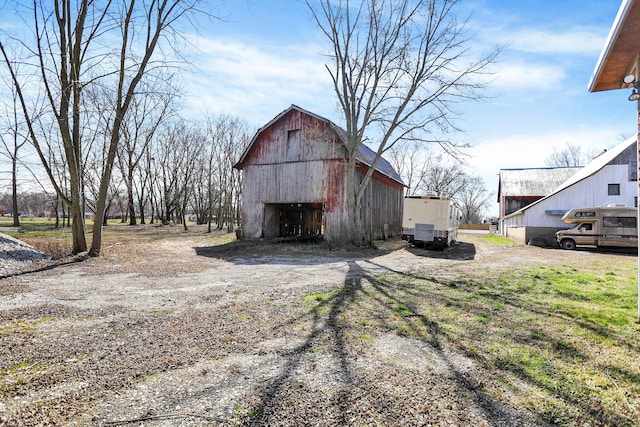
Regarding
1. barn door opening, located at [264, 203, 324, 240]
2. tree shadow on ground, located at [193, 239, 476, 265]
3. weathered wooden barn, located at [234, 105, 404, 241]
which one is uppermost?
weathered wooden barn, located at [234, 105, 404, 241]

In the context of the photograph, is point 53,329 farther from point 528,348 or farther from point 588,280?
point 588,280

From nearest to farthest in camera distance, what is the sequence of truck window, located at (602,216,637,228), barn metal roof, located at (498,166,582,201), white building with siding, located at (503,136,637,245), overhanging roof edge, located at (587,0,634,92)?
overhanging roof edge, located at (587,0,634,92) → truck window, located at (602,216,637,228) → white building with siding, located at (503,136,637,245) → barn metal roof, located at (498,166,582,201)

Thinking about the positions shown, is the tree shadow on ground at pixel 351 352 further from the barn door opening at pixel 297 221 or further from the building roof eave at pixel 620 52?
the barn door opening at pixel 297 221

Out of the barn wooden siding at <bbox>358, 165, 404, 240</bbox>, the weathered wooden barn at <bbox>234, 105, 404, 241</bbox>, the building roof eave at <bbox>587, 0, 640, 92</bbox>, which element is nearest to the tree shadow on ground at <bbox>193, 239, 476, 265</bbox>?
the weathered wooden barn at <bbox>234, 105, 404, 241</bbox>

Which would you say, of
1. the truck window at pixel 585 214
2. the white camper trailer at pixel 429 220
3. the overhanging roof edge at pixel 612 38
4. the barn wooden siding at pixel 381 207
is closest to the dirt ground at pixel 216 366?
the overhanging roof edge at pixel 612 38

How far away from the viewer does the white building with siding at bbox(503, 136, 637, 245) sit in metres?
20.3

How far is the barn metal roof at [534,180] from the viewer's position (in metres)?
34.1

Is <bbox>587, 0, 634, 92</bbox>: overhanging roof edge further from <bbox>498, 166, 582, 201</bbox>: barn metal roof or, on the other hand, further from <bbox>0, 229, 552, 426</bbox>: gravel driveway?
<bbox>498, 166, 582, 201</bbox>: barn metal roof

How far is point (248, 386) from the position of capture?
9.88 feet

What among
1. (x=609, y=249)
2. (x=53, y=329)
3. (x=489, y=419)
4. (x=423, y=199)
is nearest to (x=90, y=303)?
(x=53, y=329)

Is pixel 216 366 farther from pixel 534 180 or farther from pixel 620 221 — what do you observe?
pixel 534 180

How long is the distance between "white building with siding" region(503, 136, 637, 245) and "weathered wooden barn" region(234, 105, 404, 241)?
10.2 m

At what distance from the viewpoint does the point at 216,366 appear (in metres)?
3.42

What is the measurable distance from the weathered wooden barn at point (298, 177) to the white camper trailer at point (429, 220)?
2.63 meters
